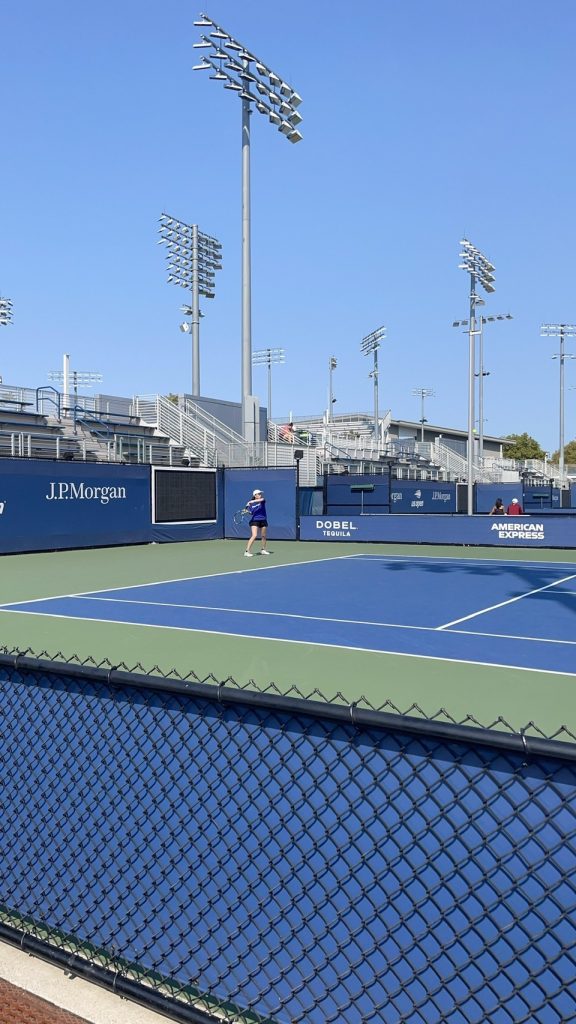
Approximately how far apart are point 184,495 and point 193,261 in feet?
93.4

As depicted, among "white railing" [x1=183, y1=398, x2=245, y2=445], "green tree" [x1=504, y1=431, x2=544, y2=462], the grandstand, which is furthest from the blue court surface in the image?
"green tree" [x1=504, y1=431, x2=544, y2=462]

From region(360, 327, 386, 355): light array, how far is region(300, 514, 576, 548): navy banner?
3960 cm

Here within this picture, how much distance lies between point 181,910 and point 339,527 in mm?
25555

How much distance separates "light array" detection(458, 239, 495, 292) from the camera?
3760cm

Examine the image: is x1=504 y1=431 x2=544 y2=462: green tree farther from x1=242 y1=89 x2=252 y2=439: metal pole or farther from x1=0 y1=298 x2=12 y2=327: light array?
x1=242 y1=89 x2=252 y2=439: metal pole

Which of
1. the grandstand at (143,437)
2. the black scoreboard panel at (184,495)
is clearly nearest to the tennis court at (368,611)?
the black scoreboard panel at (184,495)

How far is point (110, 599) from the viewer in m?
14.6

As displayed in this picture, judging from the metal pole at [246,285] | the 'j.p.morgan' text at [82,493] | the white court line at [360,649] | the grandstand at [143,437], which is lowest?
the white court line at [360,649]

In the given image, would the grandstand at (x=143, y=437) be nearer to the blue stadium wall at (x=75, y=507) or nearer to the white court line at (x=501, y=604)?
the blue stadium wall at (x=75, y=507)

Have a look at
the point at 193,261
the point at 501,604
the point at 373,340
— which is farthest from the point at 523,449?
the point at 501,604

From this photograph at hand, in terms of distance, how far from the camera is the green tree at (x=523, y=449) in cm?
11138

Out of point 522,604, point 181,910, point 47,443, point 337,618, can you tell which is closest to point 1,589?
point 337,618

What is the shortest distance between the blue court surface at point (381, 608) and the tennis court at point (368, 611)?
0.02m

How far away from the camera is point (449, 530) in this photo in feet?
87.4
